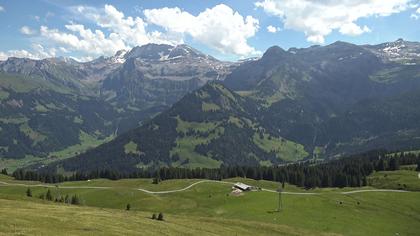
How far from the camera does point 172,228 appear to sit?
270ft

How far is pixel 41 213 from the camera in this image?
2975 inches

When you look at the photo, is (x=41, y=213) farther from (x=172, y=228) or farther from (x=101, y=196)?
(x=101, y=196)

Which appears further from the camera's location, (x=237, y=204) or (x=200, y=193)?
(x=200, y=193)

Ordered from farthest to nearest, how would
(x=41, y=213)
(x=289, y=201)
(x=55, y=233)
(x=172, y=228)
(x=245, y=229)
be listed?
(x=289, y=201) → (x=245, y=229) → (x=172, y=228) → (x=41, y=213) → (x=55, y=233)

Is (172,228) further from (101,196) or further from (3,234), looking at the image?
(101,196)

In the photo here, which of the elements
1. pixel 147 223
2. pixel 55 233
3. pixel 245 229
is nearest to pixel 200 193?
pixel 245 229

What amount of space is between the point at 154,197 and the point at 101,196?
25.7 metres

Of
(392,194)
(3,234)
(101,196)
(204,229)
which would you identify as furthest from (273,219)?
(3,234)

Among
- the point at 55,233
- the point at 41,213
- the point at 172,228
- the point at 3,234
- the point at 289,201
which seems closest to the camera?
the point at 3,234

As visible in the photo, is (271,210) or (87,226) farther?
(271,210)

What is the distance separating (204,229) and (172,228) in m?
8.07

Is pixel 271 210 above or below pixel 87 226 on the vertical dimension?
below

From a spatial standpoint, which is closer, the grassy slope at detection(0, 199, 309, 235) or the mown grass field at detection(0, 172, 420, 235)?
the grassy slope at detection(0, 199, 309, 235)

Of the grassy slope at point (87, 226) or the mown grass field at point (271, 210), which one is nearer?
the grassy slope at point (87, 226)
